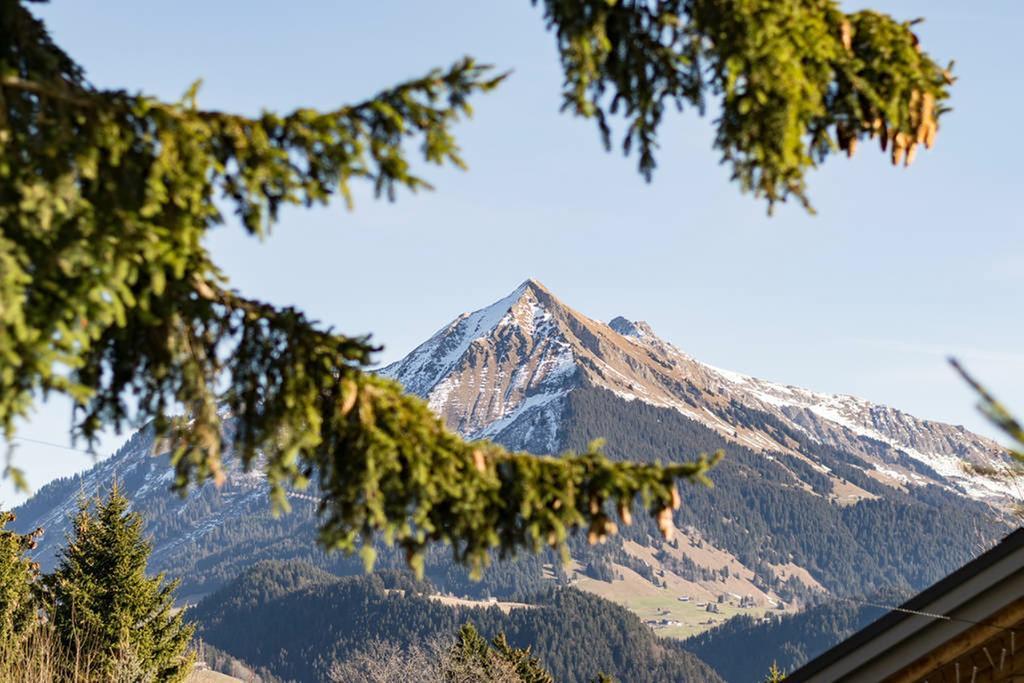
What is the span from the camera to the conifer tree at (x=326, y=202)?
15.3ft

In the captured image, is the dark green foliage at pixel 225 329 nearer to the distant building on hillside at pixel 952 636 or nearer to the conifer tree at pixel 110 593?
the distant building on hillside at pixel 952 636

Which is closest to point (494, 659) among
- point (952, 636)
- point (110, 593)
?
point (110, 593)

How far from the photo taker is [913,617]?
7.57m

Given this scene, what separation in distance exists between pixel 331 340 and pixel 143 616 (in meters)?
33.8

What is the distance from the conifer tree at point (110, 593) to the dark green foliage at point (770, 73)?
31.6m

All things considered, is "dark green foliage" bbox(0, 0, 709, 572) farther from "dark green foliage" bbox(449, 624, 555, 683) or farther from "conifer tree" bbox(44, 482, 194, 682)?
"dark green foliage" bbox(449, 624, 555, 683)

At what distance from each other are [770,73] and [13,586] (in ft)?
97.1

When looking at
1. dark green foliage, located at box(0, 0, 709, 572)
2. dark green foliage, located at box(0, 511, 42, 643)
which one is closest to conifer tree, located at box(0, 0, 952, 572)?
dark green foliage, located at box(0, 0, 709, 572)

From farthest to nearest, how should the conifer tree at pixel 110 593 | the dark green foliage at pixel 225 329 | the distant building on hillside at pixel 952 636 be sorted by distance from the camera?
the conifer tree at pixel 110 593
the distant building on hillside at pixel 952 636
the dark green foliage at pixel 225 329

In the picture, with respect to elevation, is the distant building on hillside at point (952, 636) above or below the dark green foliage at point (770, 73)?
below

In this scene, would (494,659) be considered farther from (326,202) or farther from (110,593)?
(326,202)

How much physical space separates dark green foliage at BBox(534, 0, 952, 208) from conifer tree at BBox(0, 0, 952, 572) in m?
0.01

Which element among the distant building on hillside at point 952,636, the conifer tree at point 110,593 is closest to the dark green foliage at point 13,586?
the conifer tree at point 110,593

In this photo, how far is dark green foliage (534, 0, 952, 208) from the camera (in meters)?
5.29
